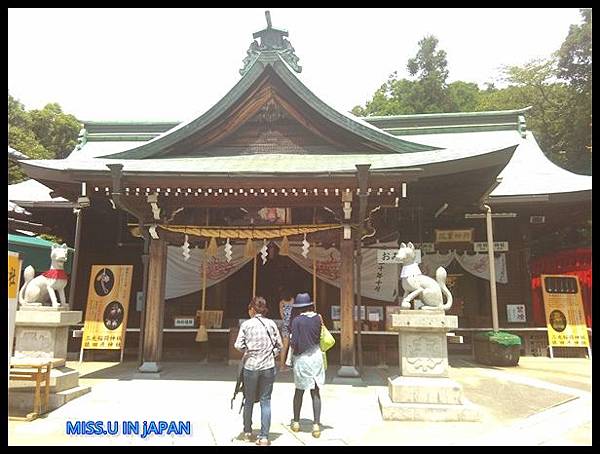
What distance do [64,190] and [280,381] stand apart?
683 centimetres

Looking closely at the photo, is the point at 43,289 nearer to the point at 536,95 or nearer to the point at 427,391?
the point at 427,391

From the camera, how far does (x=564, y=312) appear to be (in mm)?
12492

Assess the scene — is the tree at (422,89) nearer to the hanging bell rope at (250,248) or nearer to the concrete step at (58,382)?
the hanging bell rope at (250,248)

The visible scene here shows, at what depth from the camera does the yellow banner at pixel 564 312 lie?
40.3 feet

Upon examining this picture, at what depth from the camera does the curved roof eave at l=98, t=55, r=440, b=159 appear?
10781 millimetres

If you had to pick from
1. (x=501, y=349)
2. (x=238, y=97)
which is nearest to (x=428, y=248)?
(x=501, y=349)

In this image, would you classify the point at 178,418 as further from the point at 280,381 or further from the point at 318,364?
the point at 280,381

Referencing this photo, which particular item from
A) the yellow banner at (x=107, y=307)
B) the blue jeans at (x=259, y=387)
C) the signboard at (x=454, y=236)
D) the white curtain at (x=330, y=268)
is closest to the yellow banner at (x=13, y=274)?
the blue jeans at (x=259, y=387)

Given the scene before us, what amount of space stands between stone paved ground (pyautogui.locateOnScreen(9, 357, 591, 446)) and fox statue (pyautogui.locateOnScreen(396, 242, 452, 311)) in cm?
175

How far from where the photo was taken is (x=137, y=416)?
6348 mm

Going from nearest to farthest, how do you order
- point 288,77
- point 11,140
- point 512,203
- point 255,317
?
point 255,317
point 288,77
point 512,203
point 11,140

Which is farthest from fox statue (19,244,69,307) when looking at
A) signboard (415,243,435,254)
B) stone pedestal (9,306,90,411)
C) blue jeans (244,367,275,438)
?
signboard (415,243,435,254)

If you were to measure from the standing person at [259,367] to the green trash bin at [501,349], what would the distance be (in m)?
7.84
